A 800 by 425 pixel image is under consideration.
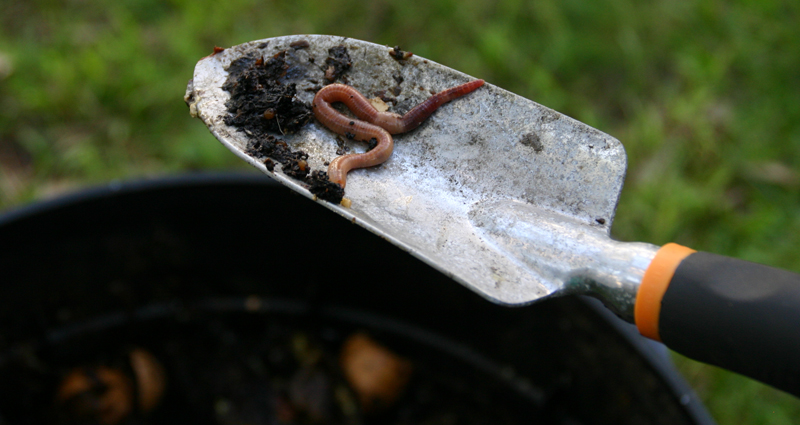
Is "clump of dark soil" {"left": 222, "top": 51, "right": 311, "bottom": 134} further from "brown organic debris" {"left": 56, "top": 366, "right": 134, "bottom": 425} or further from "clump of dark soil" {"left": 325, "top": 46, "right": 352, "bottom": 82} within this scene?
"brown organic debris" {"left": 56, "top": 366, "right": 134, "bottom": 425}

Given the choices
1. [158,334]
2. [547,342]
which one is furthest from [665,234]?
[158,334]

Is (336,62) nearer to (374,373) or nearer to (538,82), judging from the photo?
(374,373)

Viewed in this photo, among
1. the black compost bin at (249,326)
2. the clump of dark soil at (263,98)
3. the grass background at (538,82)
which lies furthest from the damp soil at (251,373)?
the clump of dark soil at (263,98)

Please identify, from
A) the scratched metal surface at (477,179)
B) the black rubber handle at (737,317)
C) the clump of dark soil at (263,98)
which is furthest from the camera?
the clump of dark soil at (263,98)

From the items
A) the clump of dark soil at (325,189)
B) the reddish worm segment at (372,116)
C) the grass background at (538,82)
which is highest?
the reddish worm segment at (372,116)

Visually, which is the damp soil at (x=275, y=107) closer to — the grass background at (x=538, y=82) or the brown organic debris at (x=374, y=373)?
the brown organic debris at (x=374, y=373)

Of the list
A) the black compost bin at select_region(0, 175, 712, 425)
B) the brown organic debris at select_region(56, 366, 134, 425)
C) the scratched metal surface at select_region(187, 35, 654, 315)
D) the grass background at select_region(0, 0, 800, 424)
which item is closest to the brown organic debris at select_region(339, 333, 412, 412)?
the black compost bin at select_region(0, 175, 712, 425)
